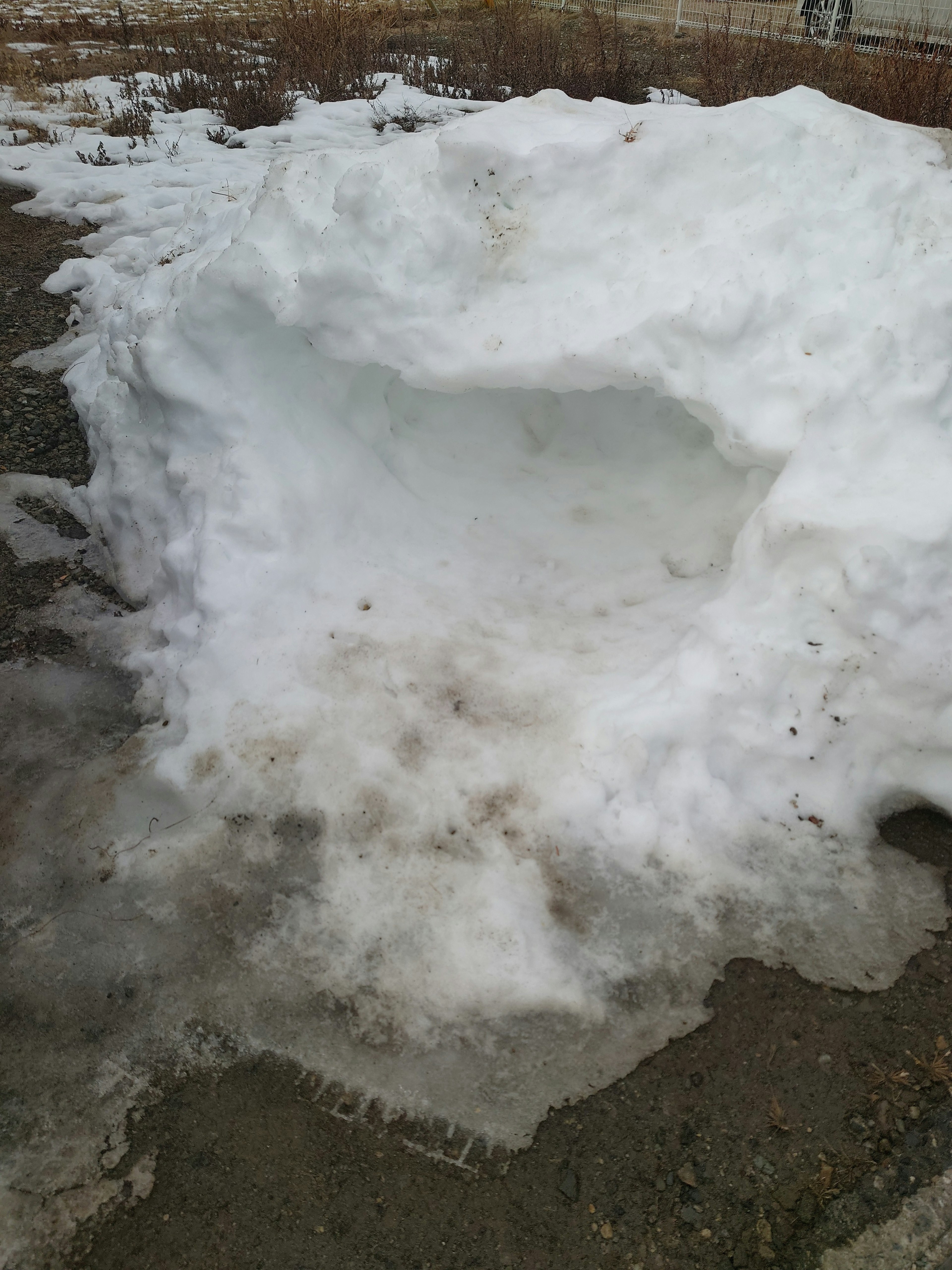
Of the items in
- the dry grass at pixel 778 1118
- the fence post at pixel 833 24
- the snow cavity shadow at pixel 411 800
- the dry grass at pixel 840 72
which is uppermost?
the fence post at pixel 833 24

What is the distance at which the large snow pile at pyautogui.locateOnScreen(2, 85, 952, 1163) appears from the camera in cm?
236

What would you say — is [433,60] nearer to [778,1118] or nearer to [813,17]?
[813,17]

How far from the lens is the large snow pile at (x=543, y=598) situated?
2363 mm

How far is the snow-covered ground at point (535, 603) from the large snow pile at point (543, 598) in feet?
0.04

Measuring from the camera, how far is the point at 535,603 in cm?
327

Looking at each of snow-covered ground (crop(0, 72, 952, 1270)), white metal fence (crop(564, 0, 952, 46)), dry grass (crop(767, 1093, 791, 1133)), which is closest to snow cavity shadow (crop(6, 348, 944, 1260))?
snow-covered ground (crop(0, 72, 952, 1270))

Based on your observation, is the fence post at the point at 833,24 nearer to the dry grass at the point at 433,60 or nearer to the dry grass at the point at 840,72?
Answer: the dry grass at the point at 840,72

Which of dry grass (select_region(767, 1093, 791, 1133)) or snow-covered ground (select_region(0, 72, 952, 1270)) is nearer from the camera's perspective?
dry grass (select_region(767, 1093, 791, 1133))

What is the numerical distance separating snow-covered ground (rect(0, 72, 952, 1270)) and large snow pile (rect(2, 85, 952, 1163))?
1cm

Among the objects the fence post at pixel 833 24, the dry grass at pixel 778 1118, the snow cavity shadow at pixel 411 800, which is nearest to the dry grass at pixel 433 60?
the fence post at pixel 833 24

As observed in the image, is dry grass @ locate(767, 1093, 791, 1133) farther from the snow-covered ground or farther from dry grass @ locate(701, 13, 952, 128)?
dry grass @ locate(701, 13, 952, 128)

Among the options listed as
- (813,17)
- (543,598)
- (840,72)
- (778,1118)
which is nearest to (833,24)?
(813,17)

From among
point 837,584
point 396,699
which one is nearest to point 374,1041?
point 396,699

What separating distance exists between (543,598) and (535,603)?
0.14 feet
